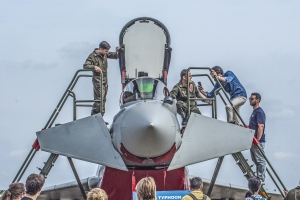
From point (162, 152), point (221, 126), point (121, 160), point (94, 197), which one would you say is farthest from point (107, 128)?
point (94, 197)

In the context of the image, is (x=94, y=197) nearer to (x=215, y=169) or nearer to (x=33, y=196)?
(x=33, y=196)

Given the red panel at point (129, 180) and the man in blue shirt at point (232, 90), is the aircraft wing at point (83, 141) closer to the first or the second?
the red panel at point (129, 180)

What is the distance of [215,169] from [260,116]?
5.42 feet

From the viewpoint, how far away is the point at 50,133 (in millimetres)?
10562

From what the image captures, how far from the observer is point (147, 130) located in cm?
888

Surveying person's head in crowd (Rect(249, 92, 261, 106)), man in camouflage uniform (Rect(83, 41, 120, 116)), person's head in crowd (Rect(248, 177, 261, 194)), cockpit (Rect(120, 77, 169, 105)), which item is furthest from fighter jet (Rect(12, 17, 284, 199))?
person's head in crowd (Rect(248, 177, 261, 194))

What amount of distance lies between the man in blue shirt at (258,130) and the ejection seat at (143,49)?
2119mm

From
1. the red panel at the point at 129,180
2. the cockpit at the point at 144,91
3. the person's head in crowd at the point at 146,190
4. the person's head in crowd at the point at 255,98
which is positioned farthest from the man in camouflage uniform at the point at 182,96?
the person's head in crowd at the point at 146,190

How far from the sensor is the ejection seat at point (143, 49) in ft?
40.7

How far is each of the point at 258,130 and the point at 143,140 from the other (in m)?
3.72

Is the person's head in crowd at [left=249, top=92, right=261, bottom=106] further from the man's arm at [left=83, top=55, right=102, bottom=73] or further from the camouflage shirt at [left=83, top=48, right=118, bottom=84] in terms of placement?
the man's arm at [left=83, top=55, right=102, bottom=73]

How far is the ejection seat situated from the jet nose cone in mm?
2833

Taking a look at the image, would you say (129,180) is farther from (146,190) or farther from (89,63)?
(146,190)

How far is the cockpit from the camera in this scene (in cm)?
1079
